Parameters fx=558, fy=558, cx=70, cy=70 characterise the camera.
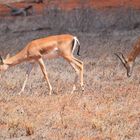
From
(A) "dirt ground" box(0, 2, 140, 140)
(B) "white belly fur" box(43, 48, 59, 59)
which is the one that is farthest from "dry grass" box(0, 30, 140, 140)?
(B) "white belly fur" box(43, 48, 59, 59)

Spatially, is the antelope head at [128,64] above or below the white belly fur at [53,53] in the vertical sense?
below

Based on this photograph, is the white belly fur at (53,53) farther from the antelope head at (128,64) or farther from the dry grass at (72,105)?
the antelope head at (128,64)

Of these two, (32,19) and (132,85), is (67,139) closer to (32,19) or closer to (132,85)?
(132,85)

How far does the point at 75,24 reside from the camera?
2014 centimetres

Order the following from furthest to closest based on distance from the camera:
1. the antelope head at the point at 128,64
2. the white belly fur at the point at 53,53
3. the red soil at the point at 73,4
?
the red soil at the point at 73,4, the antelope head at the point at 128,64, the white belly fur at the point at 53,53

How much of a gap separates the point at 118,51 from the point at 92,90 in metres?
5.26

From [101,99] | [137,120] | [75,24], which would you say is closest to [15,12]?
[75,24]

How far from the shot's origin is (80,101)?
31.7 feet

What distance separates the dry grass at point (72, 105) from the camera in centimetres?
770

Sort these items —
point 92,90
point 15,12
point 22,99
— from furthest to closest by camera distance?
point 15,12
point 92,90
point 22,99

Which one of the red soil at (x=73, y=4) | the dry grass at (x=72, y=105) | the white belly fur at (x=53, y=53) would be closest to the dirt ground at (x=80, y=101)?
the dry grass at (x=72, y=105)

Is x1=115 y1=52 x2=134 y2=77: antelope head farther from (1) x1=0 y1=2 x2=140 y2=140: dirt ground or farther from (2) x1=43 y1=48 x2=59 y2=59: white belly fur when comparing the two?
(2) x1=43 y1=48 x2=59 y2=59: white belly fur

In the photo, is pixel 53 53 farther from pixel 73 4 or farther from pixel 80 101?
pixel 73 4

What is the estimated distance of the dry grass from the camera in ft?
25.2
